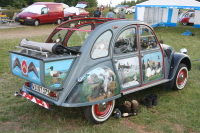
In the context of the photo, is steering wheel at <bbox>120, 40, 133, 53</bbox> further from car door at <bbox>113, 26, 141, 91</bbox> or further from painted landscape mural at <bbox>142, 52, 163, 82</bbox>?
painted landscape mural at <bbox>142, 52, 163, 82</bbox>

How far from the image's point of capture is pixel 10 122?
4125 mm

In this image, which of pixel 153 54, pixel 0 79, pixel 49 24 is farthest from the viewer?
pixel 49 24

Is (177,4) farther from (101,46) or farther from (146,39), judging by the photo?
(101,46)

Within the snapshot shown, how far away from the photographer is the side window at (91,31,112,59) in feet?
13.0

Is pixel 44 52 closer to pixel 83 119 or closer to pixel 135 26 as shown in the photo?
pixel 83 119

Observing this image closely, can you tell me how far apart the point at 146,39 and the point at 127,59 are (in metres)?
0.82

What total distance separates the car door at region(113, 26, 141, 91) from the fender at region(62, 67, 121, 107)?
0.26m

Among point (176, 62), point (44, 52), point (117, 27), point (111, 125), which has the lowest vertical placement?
point (111, 125)

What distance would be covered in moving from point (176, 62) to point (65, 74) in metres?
2.92

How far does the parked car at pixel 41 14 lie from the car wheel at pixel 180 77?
49.2 feet

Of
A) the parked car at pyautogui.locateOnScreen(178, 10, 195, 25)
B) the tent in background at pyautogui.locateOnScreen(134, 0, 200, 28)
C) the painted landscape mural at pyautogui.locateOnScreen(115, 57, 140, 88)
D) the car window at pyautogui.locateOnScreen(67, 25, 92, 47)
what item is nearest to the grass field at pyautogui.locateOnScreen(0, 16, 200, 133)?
the painted landscape mural at pyautogui.locateOnScreen(115, 57, 140, 88)

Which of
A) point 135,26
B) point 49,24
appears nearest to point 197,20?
point 49,24

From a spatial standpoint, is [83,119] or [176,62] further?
[176,62]

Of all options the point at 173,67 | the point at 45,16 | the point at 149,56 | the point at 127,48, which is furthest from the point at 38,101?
the point at 45,16
